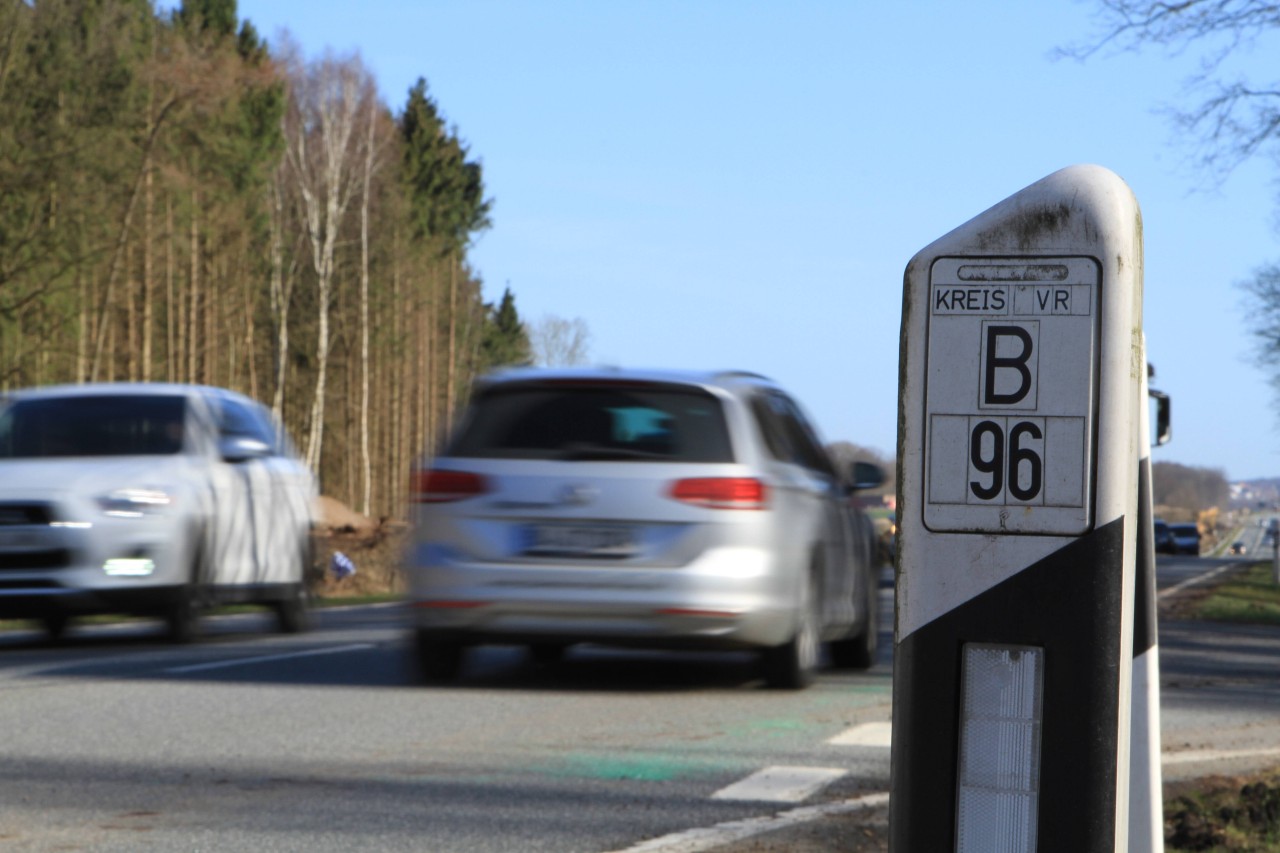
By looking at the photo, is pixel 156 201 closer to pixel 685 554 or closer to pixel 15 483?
pixel 15 483

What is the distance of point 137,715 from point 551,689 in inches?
94.9

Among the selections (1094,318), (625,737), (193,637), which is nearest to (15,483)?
(193,637)

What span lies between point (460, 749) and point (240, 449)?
610cm

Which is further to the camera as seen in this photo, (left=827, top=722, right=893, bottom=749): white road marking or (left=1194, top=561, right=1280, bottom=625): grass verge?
(left=1194, top=561, right=1280, bottom=625): grass verge

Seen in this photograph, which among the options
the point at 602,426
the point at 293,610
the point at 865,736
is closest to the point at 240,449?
the point at 293,610

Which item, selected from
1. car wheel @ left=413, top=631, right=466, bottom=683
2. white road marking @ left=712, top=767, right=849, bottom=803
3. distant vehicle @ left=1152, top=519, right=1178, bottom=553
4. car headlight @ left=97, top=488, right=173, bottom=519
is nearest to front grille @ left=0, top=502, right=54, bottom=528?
car headlight @ left=97, top=488, right=173, bottom=519

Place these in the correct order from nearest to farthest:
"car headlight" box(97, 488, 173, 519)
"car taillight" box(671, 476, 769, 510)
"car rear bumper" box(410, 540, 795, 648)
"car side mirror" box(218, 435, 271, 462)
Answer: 1. "car rear bumper" box(410, 540, 795, 648)
2. "car taillight" box(671, 476, 769, 510)
3. "car headlight" box(97, 488, 173, 519)
4. "car side mirror" box(218, 435, 271, 462)

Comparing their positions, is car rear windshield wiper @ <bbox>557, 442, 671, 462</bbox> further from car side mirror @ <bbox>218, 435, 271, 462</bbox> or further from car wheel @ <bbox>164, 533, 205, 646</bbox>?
car side mirror @ <bbox>218, 435, 271, 462</bbox>

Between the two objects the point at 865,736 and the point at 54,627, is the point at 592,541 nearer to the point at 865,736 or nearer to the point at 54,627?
the point at 865,736

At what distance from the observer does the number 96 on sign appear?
7.07 ft

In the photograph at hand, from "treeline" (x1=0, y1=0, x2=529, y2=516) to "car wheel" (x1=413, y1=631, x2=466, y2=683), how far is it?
22442 millimetres

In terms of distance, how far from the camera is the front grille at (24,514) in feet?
39.8

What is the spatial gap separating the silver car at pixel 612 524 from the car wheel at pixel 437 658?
2cm

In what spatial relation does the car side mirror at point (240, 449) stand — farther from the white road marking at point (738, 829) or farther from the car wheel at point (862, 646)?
the white road marking at point (738, 829)
